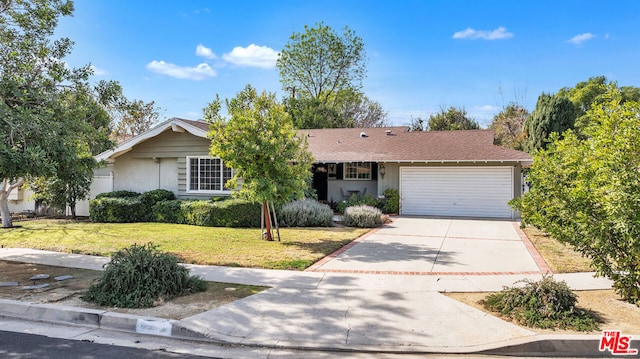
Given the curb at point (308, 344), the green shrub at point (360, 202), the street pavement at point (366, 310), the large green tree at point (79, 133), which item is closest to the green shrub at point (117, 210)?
the large green tree at point (79, 133)

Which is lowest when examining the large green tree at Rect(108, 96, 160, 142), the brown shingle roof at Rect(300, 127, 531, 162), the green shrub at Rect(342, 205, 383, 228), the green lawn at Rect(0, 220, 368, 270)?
the green lawn at Rect(0, 220, 368, 270)

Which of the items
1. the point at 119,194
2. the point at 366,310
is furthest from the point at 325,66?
the point at 366,310

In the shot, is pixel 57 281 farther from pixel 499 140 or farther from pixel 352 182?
pixel 499 140

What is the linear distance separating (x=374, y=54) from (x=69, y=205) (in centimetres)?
2964

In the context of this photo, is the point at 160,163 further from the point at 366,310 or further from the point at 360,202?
the point at 366,310

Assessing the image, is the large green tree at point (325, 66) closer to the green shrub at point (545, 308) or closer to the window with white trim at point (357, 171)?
the window with white trim at point (357, 171)

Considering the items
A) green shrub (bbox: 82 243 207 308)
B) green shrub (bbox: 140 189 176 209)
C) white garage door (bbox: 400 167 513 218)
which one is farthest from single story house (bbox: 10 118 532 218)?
green shrub (bbox: 82 243 207 308)

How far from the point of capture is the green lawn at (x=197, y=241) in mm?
8664

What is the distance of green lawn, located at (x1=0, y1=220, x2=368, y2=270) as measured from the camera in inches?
341

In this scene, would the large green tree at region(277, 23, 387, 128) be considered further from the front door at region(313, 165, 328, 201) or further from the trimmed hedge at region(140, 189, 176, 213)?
the trimmed hedge at region(140, 189, 176, 213)

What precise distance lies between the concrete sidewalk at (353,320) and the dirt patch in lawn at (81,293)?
0.76 feet

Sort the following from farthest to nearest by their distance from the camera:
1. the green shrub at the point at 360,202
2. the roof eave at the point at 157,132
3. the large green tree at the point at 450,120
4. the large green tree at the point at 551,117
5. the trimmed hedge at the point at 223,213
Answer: the large green tree at the point at 450,120 < the large green tree at the point at 551,117 < the green shrub at the point at 360,202 < the roof eave at the point at 157,132 < the trimmed hedge at the point at 223,213

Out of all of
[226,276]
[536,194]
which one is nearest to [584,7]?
[536,194]

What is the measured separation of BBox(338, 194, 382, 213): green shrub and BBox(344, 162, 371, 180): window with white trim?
1.77 meters
